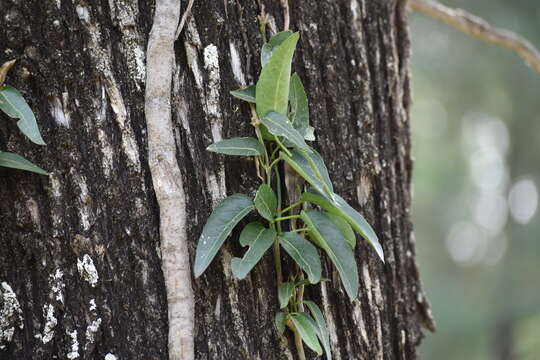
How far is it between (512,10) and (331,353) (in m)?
5.98


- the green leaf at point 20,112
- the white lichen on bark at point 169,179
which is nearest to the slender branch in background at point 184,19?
the white lichen on bark at point 169,179

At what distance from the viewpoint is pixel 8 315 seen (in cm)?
84

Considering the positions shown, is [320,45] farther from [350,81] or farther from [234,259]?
[234,259]

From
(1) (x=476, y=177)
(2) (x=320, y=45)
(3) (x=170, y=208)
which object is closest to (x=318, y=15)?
(2) (x=320, y=45)

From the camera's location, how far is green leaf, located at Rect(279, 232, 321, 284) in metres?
0.89

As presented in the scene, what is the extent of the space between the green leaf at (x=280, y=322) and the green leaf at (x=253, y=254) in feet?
0.37

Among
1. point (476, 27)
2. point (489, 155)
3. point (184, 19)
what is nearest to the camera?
point (184, 19)

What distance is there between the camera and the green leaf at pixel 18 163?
831 millimetres

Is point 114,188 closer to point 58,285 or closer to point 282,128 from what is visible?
point 58,285

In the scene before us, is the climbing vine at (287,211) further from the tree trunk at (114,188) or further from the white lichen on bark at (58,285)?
the white lichen on bark at (58,285)

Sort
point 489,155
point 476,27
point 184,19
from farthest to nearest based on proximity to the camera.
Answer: point 489,155 < point 476,27 < point 184,19

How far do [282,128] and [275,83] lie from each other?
8 centimetres

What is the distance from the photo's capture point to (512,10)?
6047mm

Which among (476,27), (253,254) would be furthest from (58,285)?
(476,27)
